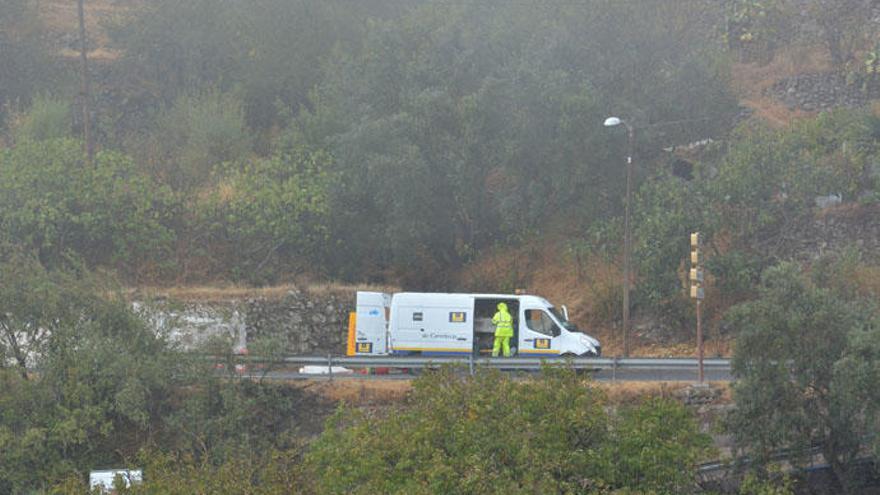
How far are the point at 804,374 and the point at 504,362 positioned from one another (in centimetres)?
801

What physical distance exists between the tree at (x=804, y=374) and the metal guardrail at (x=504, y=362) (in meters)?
4.09

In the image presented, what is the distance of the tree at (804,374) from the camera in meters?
29.2

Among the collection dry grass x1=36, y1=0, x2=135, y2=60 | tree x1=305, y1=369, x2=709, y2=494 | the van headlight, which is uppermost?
dry grass x1=36, y1=0, x2=135, y2=60

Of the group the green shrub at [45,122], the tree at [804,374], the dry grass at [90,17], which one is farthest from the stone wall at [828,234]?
the dry grass at [90,17]

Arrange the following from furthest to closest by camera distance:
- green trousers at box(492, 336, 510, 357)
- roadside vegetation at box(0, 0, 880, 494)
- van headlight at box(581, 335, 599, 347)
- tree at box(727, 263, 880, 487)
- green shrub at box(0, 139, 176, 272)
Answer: green shrub at box(0, 139, 176, 272)
van headlight at box(581, 335, 599, 347)
green trousers at box(492, 336, 510, 357)
roadside vegetation at box(0, 0, 880, 494)
tree at box(727, 263, 880, 487)

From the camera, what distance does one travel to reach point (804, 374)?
30.5 metres

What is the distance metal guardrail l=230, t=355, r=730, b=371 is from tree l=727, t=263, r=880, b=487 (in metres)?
4.09

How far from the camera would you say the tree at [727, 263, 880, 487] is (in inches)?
1150

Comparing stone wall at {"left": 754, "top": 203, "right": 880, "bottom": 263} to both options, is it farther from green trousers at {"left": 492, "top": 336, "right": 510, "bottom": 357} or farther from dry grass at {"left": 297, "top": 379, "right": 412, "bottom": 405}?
dry grass at {"left": 297, "top": 379, "right": 412, "bottom": 405}

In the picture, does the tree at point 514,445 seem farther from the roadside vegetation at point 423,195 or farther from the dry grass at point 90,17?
the dry grass at point 90,17

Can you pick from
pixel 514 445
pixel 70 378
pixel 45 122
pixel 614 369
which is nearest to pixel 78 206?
pixel 45 122

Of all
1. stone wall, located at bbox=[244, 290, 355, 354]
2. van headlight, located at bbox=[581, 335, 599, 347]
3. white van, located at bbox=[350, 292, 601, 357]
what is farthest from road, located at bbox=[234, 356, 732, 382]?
stone wall, located at bbox=[244, 290, 355, 354]

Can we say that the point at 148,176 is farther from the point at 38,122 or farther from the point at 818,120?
the point at 818,120

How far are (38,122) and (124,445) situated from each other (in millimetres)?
22908
